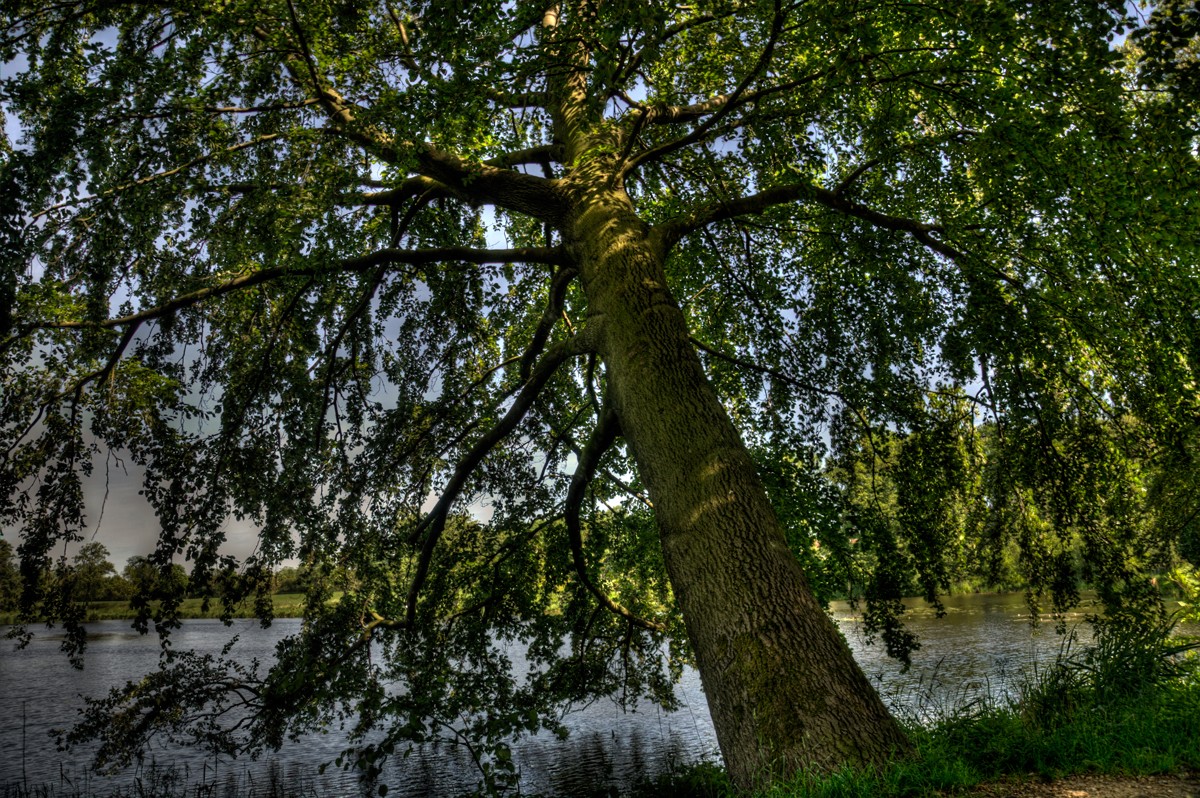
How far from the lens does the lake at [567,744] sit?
9.47 meters

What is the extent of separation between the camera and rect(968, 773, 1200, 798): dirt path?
270 cm

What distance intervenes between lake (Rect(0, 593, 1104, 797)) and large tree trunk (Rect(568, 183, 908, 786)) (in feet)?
9.52

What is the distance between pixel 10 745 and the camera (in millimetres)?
12008

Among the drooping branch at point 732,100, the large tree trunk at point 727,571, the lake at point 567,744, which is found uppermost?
the drooping branch at point 732,100

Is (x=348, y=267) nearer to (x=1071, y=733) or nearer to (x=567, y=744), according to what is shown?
(x=1071, y=733)

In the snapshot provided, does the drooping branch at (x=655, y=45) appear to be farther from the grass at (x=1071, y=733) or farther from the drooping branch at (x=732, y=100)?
the grass at (x=1071, y=733)

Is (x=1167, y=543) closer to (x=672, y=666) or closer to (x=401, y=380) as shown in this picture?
(x=672, y=666)

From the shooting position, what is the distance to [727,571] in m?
3.40

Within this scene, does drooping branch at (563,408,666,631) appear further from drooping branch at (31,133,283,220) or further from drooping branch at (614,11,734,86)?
drooping branch at (31,133,283,220)

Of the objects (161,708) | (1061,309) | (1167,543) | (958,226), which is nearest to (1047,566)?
(1167,543)

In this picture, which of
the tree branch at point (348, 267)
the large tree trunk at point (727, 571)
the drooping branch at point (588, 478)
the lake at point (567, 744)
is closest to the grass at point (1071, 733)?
the large tree trunk at point (727, 571)

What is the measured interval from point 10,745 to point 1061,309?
17.4 meters

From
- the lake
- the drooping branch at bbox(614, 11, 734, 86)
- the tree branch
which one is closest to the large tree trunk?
the drooping branch at bbox(614, 11, 734, 86)

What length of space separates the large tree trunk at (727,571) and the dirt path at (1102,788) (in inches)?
17.3
